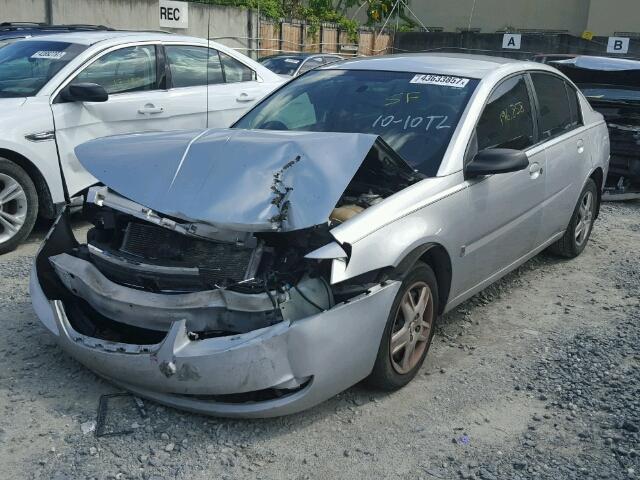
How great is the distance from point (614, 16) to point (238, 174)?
29.7 metres

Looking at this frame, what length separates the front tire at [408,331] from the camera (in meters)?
3.46

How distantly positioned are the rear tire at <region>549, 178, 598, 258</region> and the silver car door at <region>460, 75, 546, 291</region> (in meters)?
0.88

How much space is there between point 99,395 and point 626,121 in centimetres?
690

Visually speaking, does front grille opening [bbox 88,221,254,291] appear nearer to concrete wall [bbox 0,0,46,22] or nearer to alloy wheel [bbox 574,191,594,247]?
alloy wheel [bbox 574,191,594,247]

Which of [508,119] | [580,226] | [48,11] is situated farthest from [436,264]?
[48,11]

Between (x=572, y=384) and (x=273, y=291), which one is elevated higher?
(x=273, y=291)

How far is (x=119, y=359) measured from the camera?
3217 millimetres

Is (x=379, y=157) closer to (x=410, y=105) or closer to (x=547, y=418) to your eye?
(x=410, y=105)

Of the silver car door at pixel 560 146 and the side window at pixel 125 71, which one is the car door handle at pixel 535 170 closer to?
the silver car door at pixel 560 146

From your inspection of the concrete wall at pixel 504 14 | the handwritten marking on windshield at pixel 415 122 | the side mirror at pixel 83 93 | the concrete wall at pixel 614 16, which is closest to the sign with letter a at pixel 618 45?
the concrete wall at pixel 614 16

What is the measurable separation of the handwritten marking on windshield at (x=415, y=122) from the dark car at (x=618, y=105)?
4627 mm

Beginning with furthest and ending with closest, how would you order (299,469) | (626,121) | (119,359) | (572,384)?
(626,121), (572,384), (119,359), (299,469)

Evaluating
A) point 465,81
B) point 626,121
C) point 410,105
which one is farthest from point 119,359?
point 626,121

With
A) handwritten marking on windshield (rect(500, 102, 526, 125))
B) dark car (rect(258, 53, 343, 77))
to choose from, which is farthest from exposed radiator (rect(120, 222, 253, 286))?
dark car (rect(258, 53, 343, 77))
